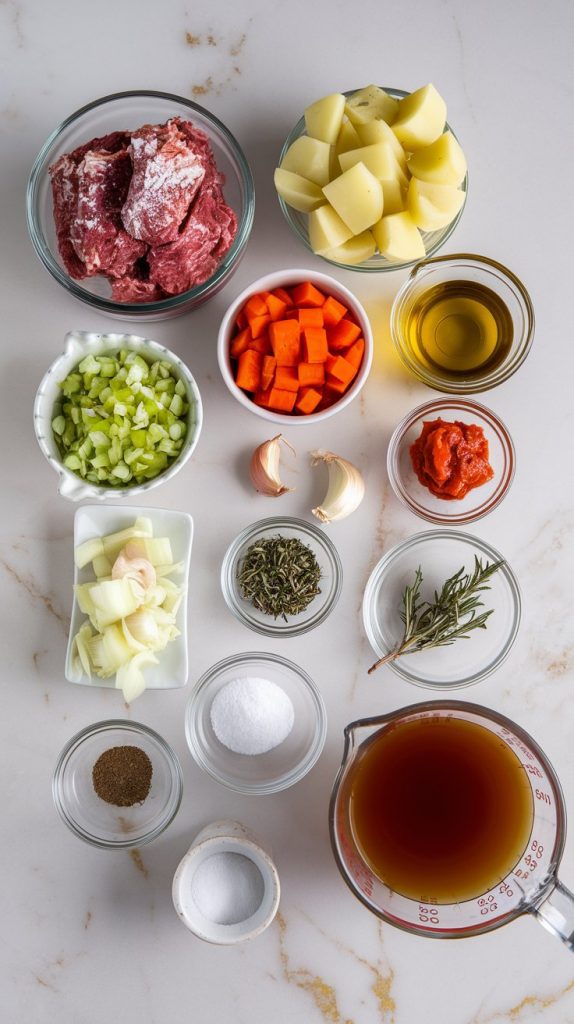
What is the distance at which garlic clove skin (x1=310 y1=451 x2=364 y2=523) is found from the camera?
1.84 meters

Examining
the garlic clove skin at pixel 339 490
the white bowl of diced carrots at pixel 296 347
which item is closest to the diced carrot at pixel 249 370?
the white bowl of diced carrots at pixel 296 347

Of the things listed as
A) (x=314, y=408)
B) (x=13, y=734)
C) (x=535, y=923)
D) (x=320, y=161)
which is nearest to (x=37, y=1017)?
(x=13, y=734)

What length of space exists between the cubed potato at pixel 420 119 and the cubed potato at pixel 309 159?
0.52 ft

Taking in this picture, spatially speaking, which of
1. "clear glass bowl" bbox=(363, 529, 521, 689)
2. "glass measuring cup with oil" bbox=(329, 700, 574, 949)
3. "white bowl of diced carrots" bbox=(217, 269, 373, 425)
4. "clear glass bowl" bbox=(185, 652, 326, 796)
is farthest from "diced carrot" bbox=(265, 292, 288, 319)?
"glass measuring cup with oil" bbox=(329, 700, 574, 949)

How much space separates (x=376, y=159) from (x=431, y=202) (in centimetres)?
14

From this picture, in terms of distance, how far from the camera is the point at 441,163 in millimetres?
1643

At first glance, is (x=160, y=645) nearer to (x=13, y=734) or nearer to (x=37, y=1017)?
(x=13, y=734)

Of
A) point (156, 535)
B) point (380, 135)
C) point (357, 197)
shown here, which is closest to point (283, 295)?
point (357, 197)

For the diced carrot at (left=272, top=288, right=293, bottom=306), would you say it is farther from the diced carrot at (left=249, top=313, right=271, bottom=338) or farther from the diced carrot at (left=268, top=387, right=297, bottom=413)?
the diced carrot at (left=268, top=387, right=297, bottom=413)

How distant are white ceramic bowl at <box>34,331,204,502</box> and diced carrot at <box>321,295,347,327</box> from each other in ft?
1.10

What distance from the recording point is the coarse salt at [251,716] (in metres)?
1.80

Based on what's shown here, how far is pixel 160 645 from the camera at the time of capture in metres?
1.79

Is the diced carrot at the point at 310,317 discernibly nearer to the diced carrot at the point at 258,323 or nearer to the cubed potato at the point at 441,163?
the diced carrot at the point at 258,323

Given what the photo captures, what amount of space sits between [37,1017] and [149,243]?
5.84 ft
